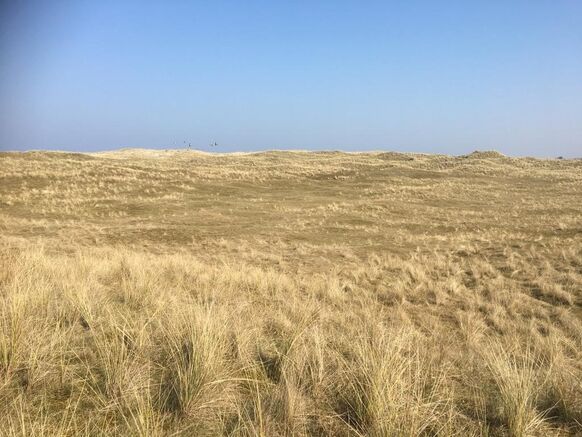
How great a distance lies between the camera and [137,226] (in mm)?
21422

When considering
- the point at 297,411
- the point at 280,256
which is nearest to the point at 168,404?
the point at 297,411

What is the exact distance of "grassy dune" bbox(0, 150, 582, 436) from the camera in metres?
2.83

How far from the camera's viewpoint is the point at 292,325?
4918 millimetres

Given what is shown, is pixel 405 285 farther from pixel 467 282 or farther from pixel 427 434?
pixel 427 434

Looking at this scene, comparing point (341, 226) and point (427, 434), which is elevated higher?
point (427, 434)

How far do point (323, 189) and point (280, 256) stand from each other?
27.0 metres

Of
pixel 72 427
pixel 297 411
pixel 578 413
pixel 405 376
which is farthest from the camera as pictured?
pixel 405 376

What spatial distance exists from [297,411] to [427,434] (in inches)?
32.7

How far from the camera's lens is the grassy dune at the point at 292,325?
111 inches

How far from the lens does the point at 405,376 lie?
3.29 m

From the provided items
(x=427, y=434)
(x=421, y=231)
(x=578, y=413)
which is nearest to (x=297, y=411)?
(x=427, y=434)

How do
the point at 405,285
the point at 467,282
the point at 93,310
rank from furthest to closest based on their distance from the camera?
the point at 467,282 < the point at 405,285 < the point at 93,310

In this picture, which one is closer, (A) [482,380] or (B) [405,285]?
(A) [482,380]

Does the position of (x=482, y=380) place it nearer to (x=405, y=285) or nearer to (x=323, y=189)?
(x=405, y=285)
